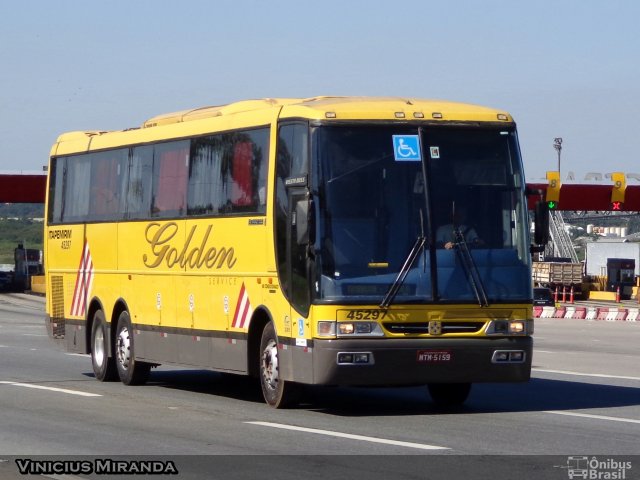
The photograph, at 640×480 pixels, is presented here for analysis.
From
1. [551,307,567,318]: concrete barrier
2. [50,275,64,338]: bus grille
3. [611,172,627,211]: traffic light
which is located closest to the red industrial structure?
[611,172,627,211]: traffic light

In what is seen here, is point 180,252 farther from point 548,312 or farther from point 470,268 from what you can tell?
point 548,312

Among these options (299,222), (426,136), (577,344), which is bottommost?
(577,344)

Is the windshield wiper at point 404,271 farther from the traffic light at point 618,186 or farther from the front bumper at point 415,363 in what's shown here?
the traffic light at point 618,186

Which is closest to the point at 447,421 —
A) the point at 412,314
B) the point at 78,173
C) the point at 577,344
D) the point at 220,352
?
the point at 412,314

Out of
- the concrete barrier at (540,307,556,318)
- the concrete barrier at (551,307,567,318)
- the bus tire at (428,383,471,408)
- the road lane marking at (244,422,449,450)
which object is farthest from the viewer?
the concrete barrier at (540,307,556,318)

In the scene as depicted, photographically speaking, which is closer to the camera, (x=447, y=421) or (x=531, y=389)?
(x=447, y=421)

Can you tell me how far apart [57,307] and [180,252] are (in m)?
5.40

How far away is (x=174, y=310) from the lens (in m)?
18.7

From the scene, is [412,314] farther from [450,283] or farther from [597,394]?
[597,394]

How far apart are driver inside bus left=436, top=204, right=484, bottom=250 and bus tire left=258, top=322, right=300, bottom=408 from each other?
2.17 metres

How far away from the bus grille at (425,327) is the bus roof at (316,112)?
2.21 metres

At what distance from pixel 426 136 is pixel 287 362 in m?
2.84

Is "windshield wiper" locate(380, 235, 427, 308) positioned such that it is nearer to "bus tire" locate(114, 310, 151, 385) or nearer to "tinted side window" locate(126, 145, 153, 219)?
"tinted side window" locate(126, 145, 153, 219)

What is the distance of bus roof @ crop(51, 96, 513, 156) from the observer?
15.2 metres
